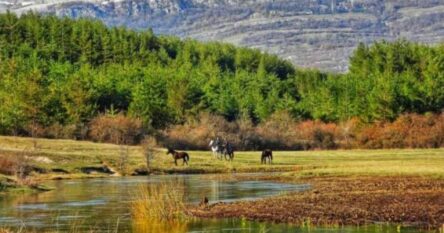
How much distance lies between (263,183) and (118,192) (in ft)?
37.3

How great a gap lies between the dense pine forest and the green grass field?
58.3ft

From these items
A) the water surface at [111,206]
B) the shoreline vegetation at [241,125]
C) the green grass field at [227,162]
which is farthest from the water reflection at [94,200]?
the green grass field at [227,162]

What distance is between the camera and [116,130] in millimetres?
106438

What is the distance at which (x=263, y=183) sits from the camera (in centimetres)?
6156

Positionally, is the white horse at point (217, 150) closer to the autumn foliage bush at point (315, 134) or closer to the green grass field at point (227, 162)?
the green grass field at point (227, 162)

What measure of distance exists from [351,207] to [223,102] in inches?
4052

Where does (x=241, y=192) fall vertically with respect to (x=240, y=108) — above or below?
below

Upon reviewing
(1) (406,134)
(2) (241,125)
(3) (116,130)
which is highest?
(2) (241,125)

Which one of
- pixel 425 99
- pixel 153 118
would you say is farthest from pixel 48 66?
pixel 425 99

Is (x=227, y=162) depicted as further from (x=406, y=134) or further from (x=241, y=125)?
(x=406, y=134)

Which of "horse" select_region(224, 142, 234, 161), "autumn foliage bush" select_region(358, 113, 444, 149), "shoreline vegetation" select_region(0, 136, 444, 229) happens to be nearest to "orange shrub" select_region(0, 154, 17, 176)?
"shoreline vegetation" select_region(0, 136, 444, 229)

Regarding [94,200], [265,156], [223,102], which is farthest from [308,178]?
[223,102]

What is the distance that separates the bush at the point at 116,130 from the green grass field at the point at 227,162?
12647mm

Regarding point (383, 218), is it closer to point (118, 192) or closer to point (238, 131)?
point (118, 192)
